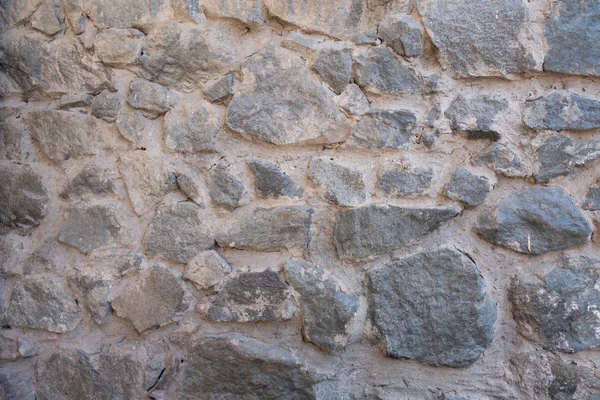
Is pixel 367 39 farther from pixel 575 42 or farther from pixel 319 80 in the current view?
pixel 575 42

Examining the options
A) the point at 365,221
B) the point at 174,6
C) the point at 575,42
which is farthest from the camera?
the point at 174,6

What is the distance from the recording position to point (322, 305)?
4.02 ft

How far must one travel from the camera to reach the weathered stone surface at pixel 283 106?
4.01ft

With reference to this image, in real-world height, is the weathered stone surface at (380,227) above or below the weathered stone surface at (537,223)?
below

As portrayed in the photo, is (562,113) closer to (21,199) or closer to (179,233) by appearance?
(179,233)

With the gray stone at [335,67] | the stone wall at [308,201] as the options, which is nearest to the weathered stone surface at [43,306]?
the stone wall at [308,201]

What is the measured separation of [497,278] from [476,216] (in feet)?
0.47

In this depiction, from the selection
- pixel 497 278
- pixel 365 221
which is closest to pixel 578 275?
pixel 497 278

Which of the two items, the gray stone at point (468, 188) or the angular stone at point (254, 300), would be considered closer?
the gray stone at point (468, 188)

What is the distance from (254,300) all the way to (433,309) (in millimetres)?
413

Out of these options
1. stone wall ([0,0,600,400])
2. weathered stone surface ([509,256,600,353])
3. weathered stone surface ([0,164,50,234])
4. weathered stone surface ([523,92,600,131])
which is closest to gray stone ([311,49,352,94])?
stone wall ([0,0,600,400])

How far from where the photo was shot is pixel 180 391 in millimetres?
1314

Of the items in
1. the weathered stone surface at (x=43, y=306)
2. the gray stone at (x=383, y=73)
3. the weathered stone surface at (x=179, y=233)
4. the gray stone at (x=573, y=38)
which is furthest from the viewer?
the weathered stone surface at (x=43, y=306)

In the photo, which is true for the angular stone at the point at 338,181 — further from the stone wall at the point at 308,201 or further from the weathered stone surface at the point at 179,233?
the weathered stone surface at the point at 179,233
